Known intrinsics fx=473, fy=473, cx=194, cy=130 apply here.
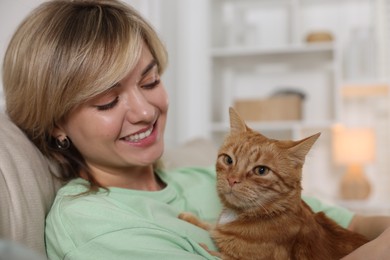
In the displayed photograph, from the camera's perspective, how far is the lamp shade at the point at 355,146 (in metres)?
3.51

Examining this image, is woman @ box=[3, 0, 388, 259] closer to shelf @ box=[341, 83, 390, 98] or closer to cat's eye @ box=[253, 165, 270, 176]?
cat's eye @ box=[253, 165, 270, 176]

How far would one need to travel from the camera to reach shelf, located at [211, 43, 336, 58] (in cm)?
359

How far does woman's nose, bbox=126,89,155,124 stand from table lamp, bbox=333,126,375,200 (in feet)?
8.33

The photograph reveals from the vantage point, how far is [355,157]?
3.53m

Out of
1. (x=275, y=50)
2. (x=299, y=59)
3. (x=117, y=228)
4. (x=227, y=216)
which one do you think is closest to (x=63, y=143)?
(x=117, y=228)

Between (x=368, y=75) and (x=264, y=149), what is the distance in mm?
2687

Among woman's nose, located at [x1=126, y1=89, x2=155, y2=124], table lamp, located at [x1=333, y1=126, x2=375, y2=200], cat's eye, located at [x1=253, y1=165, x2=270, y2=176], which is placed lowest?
table lamp, located at [x1=333, y1=126, x2=375, y2=200]

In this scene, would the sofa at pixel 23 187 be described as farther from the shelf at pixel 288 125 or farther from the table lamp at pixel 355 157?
the table lamp at pixel 355 157

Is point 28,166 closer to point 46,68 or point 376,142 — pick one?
point 46,68

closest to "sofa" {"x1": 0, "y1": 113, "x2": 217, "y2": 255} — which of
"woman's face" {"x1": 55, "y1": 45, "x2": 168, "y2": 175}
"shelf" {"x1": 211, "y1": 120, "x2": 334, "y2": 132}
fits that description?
"woman's face" {"x1": 55, "y1": 45, "x2": 168, "y2": 175}

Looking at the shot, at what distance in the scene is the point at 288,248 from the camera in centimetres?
113

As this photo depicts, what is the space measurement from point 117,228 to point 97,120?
0.33 meters

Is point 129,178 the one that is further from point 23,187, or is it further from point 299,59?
point 299,59

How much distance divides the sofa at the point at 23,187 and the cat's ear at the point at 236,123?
528 millimetres
